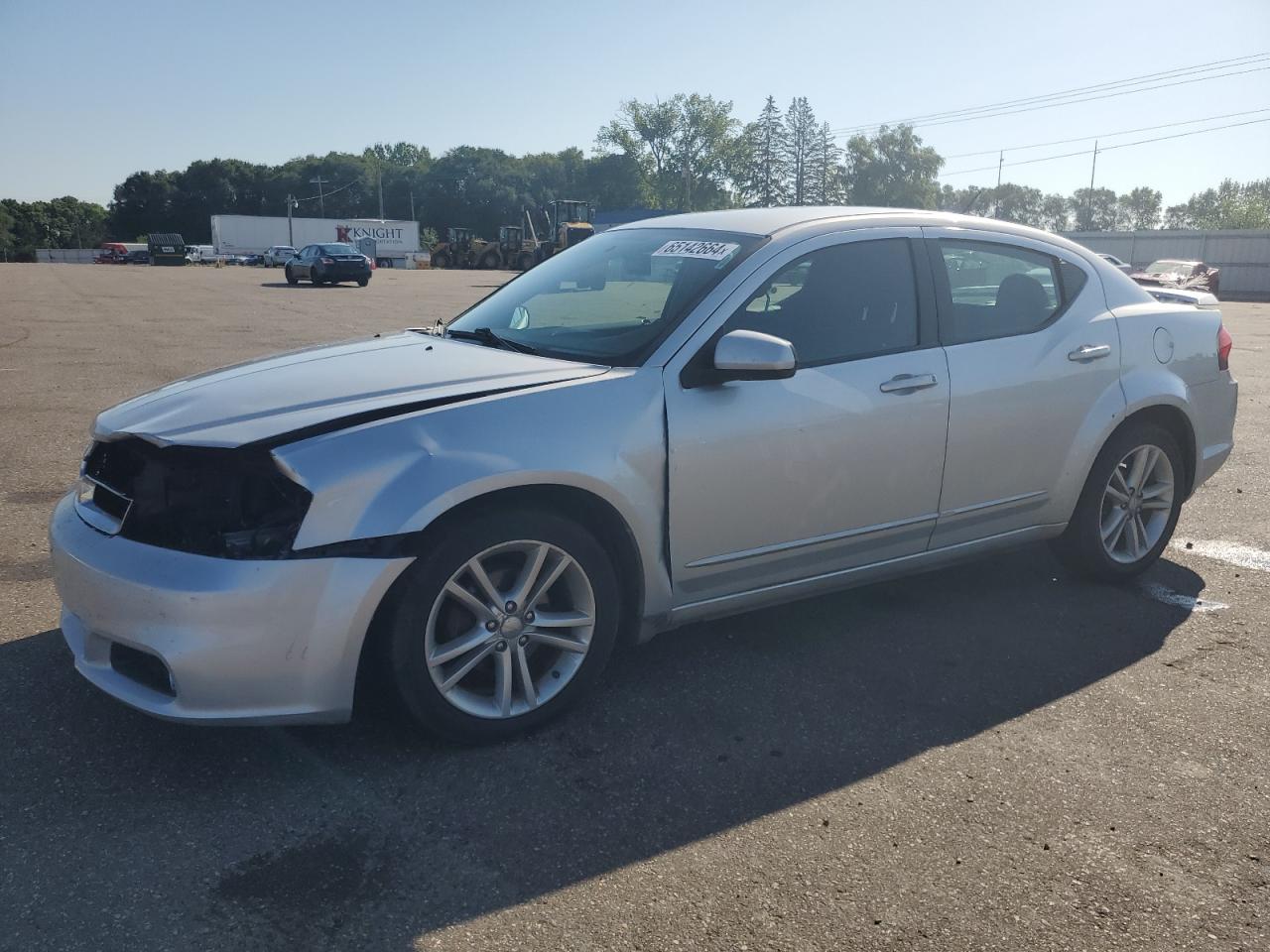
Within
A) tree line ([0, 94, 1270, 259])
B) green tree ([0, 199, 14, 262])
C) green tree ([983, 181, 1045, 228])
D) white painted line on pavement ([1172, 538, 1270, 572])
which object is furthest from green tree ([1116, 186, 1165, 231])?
white painted line on pavement ([1172, 538, 1270, 572])

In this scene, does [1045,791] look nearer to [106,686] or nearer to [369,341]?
[106,686]

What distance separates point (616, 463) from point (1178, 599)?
290 cm

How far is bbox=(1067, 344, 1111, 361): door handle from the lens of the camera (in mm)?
4363

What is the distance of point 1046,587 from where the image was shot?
479 centimetres

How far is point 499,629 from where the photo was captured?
A: 10.3 feet

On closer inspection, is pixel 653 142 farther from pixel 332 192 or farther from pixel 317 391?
pixel 317 391

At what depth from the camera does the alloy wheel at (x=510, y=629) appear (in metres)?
3.07

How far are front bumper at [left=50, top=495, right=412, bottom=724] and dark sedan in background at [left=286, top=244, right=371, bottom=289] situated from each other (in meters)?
35.1

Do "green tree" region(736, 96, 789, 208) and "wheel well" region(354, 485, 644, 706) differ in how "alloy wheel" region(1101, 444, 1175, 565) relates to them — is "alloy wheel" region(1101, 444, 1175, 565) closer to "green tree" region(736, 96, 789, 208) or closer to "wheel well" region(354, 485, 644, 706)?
"wheel well" region(354, 485, 644, 706)

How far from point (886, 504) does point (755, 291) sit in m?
0.94

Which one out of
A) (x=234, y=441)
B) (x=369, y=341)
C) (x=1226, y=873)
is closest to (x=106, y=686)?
(x=234, y=441)

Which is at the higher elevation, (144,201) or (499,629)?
(144,201)

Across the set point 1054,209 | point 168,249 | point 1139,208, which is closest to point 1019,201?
point 1054,209

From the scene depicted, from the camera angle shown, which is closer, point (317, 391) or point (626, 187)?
point (317, 391)
